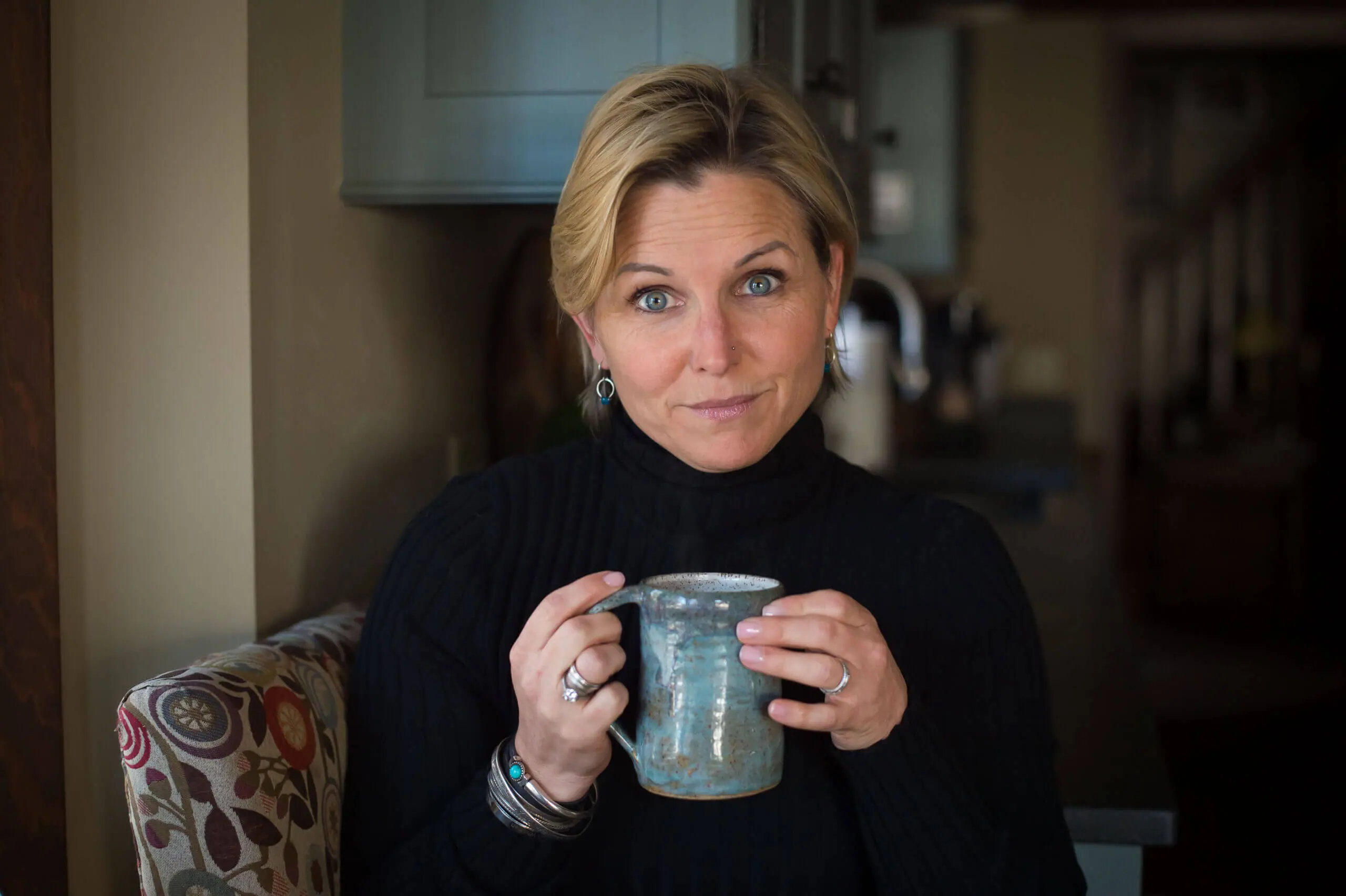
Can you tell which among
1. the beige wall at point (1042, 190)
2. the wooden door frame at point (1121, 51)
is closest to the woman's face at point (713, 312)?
the beige wall at point (1042, 190)

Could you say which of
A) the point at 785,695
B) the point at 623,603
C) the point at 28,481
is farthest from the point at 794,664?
the point at 28,481

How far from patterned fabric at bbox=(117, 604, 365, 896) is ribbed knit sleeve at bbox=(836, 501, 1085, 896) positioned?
1.43 feet

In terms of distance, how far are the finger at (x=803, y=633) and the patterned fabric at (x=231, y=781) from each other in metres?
0.42

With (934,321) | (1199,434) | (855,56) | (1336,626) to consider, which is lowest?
(1336,626)

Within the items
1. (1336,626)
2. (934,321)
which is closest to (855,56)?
(934,321)

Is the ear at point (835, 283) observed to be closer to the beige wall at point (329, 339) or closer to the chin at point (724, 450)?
the chin at point (724, 450)

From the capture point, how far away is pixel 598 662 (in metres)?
0.89

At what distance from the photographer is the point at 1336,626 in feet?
18.0

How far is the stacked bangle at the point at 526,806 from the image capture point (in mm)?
1006

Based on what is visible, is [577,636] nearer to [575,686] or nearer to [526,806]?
[575,686]

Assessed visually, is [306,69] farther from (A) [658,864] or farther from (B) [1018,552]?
(B) [1018,552]

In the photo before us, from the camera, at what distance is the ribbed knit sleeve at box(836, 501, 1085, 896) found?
3.43ft

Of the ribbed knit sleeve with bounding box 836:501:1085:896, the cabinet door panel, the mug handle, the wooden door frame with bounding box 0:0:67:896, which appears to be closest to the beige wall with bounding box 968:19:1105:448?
the cabinet door panel

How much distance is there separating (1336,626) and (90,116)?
5.52 m
